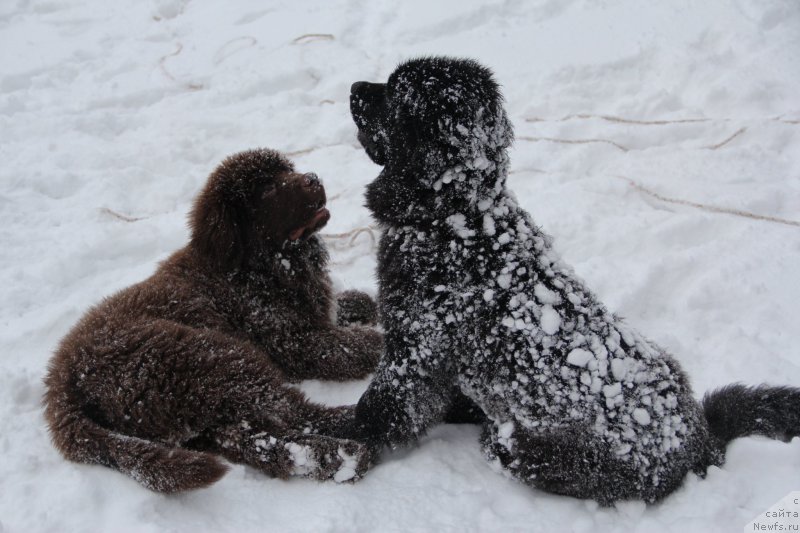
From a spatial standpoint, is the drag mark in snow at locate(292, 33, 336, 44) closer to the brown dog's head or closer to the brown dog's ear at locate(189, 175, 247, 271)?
the brown dog's head

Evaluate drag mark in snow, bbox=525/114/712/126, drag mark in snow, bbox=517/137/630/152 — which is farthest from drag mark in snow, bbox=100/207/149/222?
drag mark in snow, bbox=525/114/712/126

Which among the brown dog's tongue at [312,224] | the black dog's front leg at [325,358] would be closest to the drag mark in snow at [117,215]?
the brown dog's tongue at [312,224]

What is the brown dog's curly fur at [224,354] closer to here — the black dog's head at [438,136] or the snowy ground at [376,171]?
the snowy ground at [376,171]

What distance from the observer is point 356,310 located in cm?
411

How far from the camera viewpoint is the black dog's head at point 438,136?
257 cm

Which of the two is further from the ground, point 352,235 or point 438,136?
point 438,136

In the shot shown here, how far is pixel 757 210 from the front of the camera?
4.46m

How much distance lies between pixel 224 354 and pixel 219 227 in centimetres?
83

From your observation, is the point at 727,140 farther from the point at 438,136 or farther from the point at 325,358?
the point at 325,358

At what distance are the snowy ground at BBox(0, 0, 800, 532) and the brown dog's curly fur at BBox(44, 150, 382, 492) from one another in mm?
155

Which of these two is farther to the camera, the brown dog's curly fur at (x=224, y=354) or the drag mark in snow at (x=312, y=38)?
the drag mark in snow at (x=312, y=38)

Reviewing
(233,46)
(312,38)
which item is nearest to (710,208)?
(312,38)

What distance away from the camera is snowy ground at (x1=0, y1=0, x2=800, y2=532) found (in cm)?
257

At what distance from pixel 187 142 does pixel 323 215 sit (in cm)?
265
